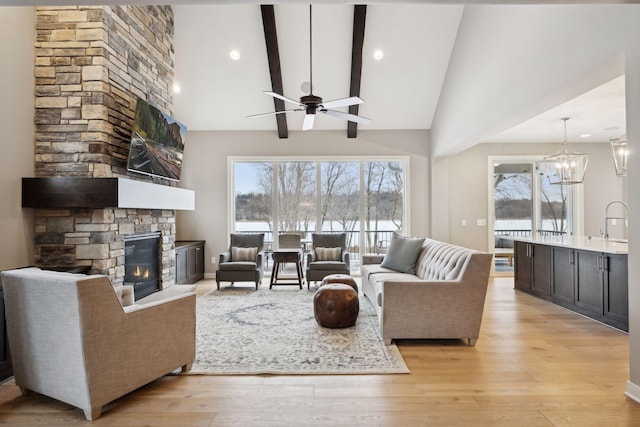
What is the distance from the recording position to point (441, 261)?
4.24m

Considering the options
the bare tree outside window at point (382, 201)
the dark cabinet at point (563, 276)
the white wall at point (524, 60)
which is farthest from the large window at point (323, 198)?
the dark cabinet at point (563, 276)

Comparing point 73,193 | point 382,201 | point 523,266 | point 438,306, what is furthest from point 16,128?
point 523,266

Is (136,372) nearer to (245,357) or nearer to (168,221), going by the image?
(245,357)

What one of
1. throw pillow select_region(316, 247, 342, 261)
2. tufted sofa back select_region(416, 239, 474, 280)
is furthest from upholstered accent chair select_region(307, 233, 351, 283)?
tufted sofa back select_region(416, 239, 474, 280)

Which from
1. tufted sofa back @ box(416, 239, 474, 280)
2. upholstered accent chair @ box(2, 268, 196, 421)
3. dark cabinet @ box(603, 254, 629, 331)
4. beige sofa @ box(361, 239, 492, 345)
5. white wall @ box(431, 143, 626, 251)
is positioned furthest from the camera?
white wall @ box(431, 143, 626, 251)

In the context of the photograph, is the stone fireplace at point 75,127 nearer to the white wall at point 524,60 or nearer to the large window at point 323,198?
the large window at point 323,198

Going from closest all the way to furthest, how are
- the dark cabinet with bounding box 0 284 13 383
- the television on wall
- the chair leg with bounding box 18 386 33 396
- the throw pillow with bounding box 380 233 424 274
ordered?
the chair leg with bounding box 18 386 33 396 < the dark cabinet with bounding box 0 284 13 383 < the television on wall < the throw pillow with bounding box 380 233 424 274

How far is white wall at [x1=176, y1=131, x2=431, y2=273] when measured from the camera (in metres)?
7.45

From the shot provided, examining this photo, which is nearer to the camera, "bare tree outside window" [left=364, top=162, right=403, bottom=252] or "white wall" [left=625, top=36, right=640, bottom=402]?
"white wall" [left=625, top=36, right=640, bottom=402]

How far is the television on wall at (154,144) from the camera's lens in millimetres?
4199

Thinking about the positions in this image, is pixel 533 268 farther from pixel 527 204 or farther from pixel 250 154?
pixel 250 154

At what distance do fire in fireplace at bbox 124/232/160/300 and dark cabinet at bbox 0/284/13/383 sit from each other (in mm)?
1485

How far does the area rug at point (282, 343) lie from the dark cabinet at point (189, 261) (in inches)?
49.6

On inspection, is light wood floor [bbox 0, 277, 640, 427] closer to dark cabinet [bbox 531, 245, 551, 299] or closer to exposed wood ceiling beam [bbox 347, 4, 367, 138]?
dark cabinet [bbox 531, 245, 551, 299]
